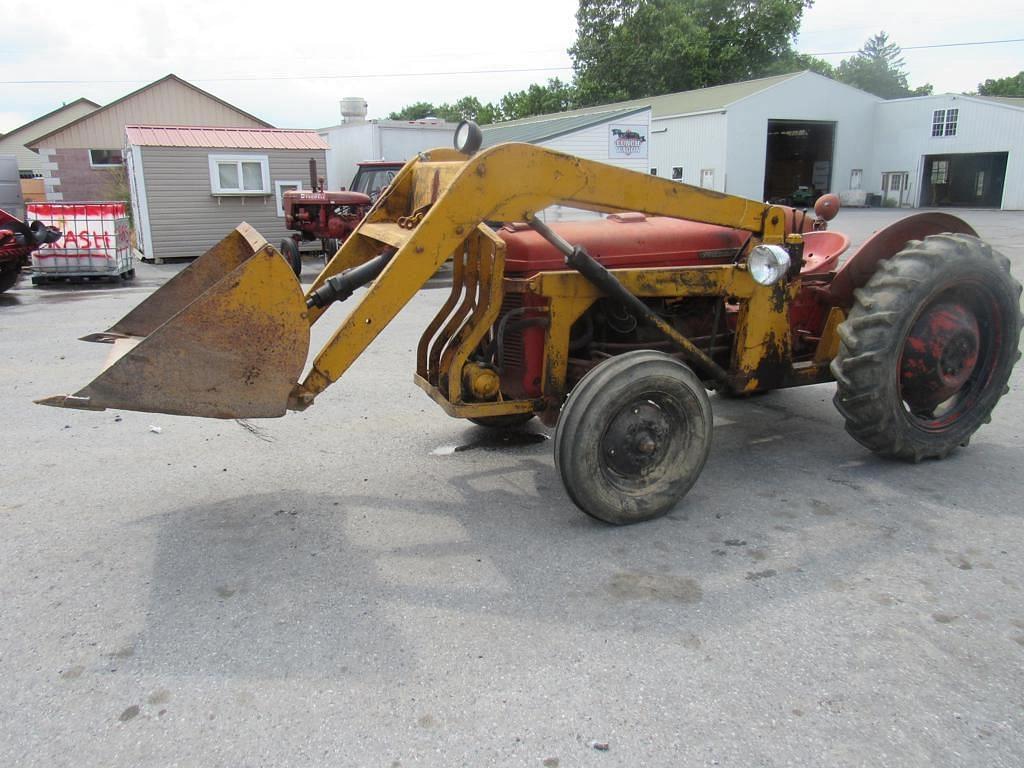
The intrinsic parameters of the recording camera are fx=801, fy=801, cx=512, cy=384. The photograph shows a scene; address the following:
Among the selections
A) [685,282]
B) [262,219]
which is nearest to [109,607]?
[685,282]

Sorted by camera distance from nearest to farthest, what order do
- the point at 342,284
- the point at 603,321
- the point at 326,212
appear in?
1. the point at 342,284
2. the point at 603,321
3. the point at 326,212

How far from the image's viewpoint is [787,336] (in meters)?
4.86

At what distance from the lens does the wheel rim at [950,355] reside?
15.8ft

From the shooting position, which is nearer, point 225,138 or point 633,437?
point 633,437

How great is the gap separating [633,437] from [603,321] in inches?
34.7

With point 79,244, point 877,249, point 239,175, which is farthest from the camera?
point 239,175

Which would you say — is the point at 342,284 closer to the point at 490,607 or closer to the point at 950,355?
the point at 490,607

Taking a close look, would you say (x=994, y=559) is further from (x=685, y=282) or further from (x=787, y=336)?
(x=685, y=282)

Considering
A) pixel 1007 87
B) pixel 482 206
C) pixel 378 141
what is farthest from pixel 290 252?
pixel 1007 87

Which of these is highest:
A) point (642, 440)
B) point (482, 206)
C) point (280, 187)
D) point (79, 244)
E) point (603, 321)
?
point (280, 187)

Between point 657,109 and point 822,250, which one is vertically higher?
point 657,109

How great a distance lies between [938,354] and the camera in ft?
15.8

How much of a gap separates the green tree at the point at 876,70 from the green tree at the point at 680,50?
36.9 meters

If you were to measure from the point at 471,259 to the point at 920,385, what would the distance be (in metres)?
2.85
